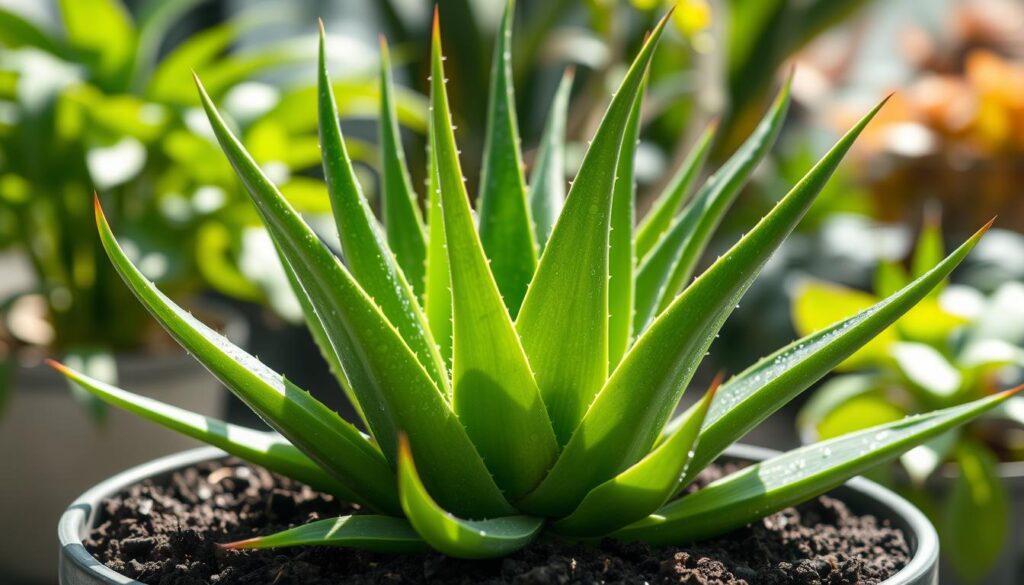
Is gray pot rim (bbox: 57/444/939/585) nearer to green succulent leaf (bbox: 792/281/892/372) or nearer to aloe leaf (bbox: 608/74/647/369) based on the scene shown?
aloe leaf (bbox: 608/74/647/369)

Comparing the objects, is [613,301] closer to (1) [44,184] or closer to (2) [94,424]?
(2) [94,424]

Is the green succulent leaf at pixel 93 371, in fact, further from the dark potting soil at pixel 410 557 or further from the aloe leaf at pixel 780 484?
the aloe leaf at pixel 780 484

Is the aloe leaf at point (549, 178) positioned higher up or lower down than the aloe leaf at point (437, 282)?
higher up

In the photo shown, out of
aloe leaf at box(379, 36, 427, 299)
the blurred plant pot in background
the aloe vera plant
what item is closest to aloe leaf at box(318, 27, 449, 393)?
the aloe vera plant

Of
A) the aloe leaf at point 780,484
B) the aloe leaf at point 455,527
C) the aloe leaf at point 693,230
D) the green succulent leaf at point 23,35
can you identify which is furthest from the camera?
the green succulent leaf at point 23,35

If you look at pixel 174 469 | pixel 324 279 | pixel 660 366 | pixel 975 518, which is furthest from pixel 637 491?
pixel 975 518

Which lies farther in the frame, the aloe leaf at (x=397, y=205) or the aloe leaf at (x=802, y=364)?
the aloe leaf at (x=397, y=205)

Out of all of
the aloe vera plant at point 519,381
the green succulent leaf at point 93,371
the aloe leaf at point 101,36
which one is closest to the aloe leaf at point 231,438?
the aloe vera plant at point 519,381
